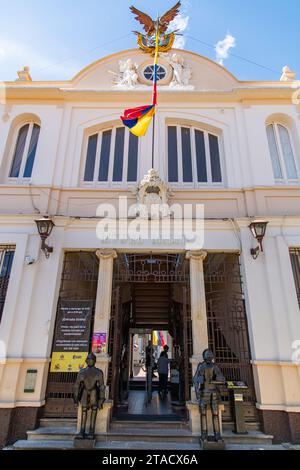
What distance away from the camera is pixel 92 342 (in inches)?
263

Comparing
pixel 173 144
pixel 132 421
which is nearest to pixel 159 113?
pixel 173 144

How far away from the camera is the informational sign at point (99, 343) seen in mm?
6578

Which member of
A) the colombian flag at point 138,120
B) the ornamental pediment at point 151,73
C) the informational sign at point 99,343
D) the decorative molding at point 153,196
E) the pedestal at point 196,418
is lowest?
the pedestal at point 196,418

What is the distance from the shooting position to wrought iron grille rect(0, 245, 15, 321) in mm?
7079

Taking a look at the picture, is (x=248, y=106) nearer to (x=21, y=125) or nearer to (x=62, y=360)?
(x=21, y=125)

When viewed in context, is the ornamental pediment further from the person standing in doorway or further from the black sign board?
the person standing in doorway

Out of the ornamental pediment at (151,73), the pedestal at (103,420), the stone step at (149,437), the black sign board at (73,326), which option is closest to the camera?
the stone step at (149,437)

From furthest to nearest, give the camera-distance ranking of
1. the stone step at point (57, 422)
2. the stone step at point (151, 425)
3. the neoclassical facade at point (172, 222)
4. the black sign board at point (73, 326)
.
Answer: the black sign board at point (73, 326) < the neoclassical facade at point (172, 222) < the stone step at point (151, 425) < the stone step at point (57, 422)

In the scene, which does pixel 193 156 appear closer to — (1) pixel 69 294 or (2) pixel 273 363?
(1) pixel 69 294

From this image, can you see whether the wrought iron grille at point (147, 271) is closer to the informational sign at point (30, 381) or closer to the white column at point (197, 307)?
the white column at point (197, 307)

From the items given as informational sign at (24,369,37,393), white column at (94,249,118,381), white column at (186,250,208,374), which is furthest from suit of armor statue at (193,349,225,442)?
informational sign at (24,369,37,393)

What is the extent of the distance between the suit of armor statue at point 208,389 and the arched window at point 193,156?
16.9ft

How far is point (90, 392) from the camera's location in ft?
18.6
